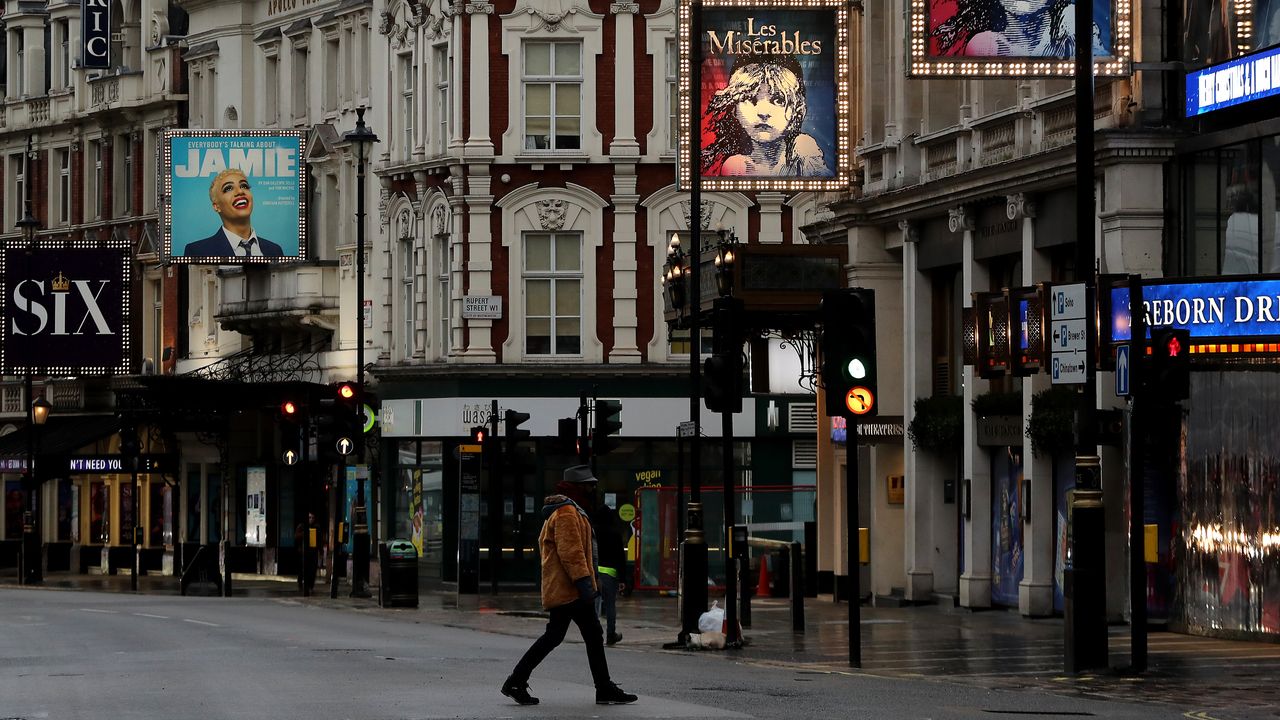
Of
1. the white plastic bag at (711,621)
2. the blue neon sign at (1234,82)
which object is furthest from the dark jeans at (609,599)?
the blue neon sign at (1234,82)

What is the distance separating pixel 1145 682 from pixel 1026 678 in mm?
1304

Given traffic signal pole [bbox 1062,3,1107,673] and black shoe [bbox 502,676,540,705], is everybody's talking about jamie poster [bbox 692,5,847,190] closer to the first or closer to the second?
traffic signal pole [bbox 1062,3,1107,673]

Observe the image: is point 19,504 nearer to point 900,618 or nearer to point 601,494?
point 601,494

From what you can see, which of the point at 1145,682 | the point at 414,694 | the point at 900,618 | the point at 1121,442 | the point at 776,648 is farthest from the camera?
the point at 900,618

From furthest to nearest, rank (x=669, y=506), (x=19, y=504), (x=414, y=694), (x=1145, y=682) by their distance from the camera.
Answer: (x=19, y=504) < (x=669, y=506) < (x=1145, y=682) < (x=414, y=694)

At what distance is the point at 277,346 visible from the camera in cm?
6175

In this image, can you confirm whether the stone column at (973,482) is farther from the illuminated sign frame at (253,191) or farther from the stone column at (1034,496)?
the illuminated sign frame at (253,191)

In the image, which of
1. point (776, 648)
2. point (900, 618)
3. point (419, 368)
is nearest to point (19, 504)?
point (419, 368)

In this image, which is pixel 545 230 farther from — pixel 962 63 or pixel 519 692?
pixel 519 692

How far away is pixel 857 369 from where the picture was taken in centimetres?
2373

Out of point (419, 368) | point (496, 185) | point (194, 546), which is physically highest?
point (496, 185)

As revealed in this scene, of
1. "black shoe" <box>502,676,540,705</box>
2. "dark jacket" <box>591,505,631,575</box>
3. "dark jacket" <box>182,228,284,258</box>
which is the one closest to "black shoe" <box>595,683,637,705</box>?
"black shoe" <box>502,676,540,705</box>

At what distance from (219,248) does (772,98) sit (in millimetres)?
28401

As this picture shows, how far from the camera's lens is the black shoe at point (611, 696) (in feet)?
59.7
